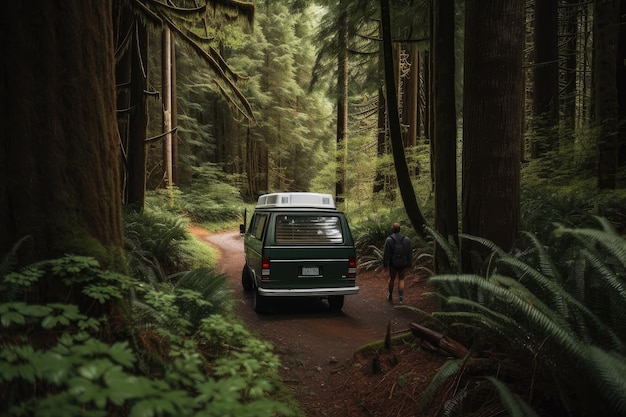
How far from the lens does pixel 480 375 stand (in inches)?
144

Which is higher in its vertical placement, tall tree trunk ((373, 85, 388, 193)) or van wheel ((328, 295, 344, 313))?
tall tree trunk ((373, 85, 388, 193))

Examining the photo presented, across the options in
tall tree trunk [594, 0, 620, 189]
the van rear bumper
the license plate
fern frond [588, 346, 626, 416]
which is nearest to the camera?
fern frond [588, 346, 626, 416]

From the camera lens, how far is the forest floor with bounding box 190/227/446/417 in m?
4.45

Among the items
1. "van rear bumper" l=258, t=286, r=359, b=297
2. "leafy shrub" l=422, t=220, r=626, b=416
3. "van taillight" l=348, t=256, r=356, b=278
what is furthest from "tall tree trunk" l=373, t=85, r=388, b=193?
"leafy shrub" l=422, t=220, r=626, b=416

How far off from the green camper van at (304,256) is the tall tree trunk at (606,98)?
676cm

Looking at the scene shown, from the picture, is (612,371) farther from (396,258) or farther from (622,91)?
(622,91)

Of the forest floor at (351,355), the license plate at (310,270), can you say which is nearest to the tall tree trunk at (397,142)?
the forest floor at (351,355)

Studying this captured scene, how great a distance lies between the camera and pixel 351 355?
246 inches

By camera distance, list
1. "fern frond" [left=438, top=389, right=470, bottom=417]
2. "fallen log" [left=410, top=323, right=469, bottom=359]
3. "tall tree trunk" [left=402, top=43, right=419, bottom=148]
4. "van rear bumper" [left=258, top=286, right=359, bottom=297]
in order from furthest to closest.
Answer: "tall tree trunk" [left=402, top=43, right=419, bottom=148], "van rear bumper" [left=258, top=286, right=359, bottom=297], "fallen log" [left=410, top=323, right=469, bottom=359], "fern frond" [left=438, top=389, right=470, bottom=417]

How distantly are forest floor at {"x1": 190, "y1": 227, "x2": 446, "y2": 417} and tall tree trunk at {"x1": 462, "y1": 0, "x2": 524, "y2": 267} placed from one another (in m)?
1.58

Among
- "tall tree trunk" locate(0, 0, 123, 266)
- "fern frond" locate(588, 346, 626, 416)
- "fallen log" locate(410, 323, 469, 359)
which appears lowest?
"fallen log" locate(410, 323, 469, 359)

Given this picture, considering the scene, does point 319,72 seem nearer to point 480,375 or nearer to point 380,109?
point 380,109

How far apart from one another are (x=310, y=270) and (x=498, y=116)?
452cm

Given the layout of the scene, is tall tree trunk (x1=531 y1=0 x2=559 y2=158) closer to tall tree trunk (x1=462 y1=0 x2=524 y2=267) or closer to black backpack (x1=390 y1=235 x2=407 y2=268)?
black backpack (x1=390 y1=235 x2=407 y2=268)
